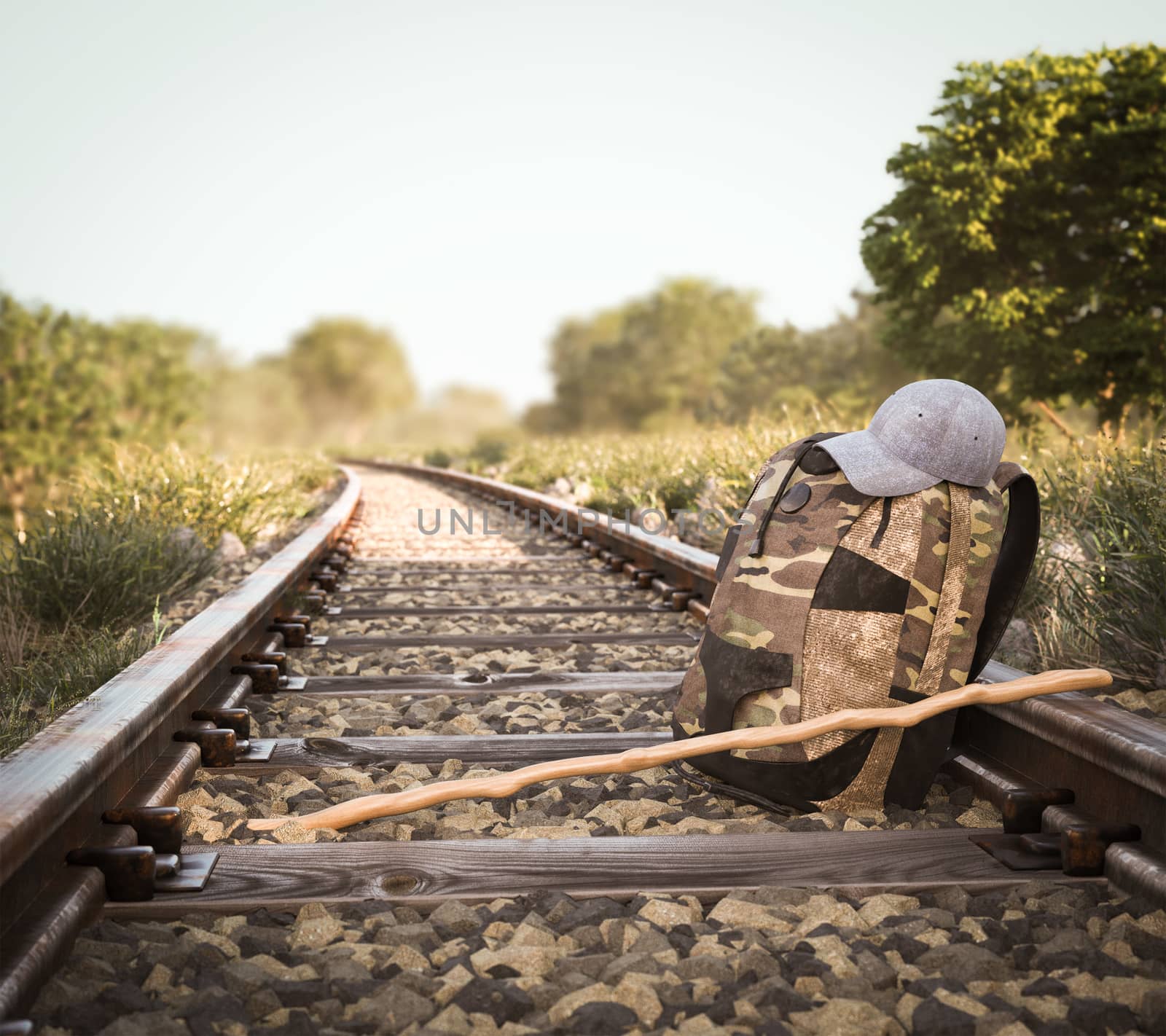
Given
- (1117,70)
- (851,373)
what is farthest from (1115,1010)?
(851,373)

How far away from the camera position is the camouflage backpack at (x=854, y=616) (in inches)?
87.1

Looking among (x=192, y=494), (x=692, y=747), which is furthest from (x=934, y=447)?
(x=192, y=494)

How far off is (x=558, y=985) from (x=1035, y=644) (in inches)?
108

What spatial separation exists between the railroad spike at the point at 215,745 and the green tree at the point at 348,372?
107190 mm

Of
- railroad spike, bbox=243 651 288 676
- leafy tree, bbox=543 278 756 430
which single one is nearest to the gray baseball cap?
railroad spike, bbox=243 651 288 676

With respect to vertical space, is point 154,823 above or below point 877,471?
below

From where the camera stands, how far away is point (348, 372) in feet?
355

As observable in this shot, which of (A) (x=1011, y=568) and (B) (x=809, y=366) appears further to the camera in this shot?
(B) (x=809, y=366)

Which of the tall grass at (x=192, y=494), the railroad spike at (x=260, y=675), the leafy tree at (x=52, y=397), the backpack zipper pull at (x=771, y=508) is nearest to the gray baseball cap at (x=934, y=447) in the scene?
the backpack zipper pull at (x=771, y=508)

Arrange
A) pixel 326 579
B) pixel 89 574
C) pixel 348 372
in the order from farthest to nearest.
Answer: pixel 348 372 → pixel 326 579 → pixel 89 574

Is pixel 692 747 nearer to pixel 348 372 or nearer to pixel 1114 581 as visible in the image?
pixel 1114 581

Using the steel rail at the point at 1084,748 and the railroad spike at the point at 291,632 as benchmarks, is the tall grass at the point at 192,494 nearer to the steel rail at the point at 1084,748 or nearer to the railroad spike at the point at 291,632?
the railroad spike at the point at 291,632

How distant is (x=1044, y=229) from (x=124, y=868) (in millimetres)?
27703

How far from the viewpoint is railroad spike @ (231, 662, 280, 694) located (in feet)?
11.1
